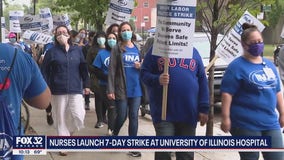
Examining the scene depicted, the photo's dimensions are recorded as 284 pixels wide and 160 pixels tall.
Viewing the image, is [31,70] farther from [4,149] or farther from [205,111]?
[205,111]

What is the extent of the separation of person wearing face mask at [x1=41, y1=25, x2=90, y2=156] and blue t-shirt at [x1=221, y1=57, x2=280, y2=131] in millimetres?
3111

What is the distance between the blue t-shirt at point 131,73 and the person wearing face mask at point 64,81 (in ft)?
2.49

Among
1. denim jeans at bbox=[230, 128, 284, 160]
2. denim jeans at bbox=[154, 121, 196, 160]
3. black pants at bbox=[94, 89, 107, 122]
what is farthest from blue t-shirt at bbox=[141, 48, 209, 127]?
black pants at bbox=[94, 89, 107, 122]

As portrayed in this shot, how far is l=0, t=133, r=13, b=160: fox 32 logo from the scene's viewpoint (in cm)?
287

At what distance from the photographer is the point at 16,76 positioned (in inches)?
112

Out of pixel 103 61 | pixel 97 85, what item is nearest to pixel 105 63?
pixel 103 61

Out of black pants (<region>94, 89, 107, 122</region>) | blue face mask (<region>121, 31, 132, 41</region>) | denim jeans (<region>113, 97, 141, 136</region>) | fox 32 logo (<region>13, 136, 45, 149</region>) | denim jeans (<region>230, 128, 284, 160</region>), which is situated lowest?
black pants (<region>94, 89, 107, 122</region>)

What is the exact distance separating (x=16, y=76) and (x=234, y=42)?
3.91 metres

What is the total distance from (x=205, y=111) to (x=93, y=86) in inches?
189

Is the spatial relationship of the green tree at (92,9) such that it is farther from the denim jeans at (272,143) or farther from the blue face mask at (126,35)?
the denim jeans at (272,143)

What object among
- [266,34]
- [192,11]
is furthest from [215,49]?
[266,34]

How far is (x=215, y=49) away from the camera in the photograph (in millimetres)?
6961

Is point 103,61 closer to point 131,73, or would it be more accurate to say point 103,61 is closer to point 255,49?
point 131,73

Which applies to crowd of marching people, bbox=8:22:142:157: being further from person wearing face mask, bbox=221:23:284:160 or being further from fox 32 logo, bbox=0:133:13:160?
fox 32 logo, bbox=0:133:13:160
